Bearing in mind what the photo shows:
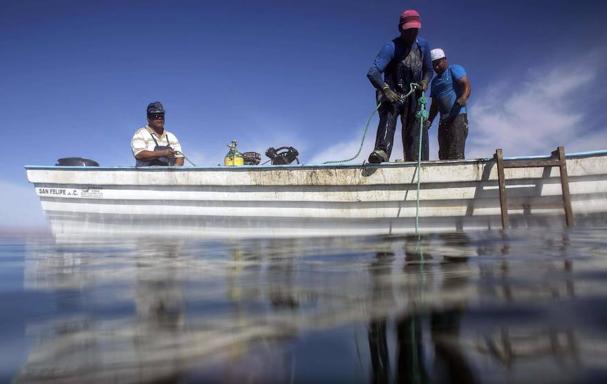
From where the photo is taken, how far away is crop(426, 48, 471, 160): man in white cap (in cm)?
570

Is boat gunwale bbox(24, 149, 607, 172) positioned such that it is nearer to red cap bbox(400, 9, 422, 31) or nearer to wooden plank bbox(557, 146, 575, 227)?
wooden plank bbox(557, 146, 575, 227)

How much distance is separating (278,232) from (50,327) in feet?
17.5

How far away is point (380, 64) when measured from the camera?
17.9ft

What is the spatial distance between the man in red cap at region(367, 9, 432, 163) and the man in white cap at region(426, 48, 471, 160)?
1.17ft

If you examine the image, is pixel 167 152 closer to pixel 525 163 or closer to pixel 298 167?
pixel 298 167

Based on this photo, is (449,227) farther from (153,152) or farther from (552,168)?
(153,152)

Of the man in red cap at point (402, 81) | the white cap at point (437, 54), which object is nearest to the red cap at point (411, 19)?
the man in red cap at point (402, 81)

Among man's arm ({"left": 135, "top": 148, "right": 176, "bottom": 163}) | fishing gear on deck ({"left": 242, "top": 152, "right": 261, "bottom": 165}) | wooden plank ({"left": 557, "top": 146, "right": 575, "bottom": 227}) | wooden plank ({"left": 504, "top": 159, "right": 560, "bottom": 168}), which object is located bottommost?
wooden plank ({"left": 557, "top": 146, "right": 575, "bottom": 227})

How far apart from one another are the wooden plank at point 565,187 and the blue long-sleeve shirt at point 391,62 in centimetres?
223

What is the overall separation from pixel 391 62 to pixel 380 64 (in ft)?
1.26

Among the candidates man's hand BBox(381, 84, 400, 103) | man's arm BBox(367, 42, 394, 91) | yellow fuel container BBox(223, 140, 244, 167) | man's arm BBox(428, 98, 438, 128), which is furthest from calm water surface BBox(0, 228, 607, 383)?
yellow fuel container BBox(223, 140, 244, 167)

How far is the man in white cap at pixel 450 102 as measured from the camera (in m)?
5.70

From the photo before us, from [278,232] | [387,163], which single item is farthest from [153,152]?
[387,163]

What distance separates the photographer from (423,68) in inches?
225
